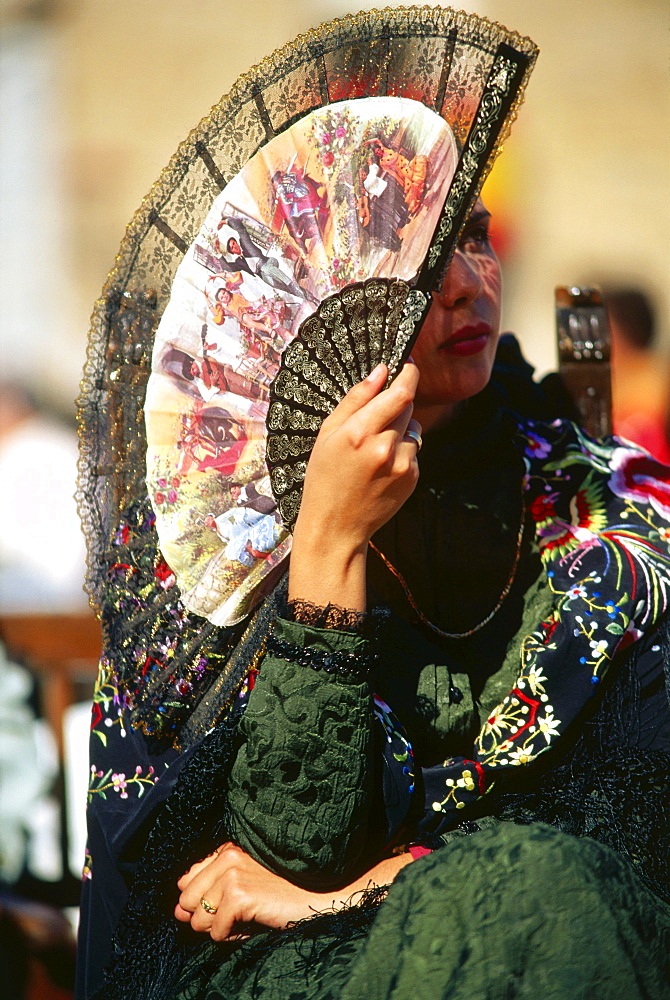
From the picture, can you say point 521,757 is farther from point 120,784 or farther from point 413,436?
point 120,784

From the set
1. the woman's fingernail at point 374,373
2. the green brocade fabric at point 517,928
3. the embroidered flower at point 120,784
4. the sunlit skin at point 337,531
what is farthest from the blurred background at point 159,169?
the green brocade fabric at point 517,928

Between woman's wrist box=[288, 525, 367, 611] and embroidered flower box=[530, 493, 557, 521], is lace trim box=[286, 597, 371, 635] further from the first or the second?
embroidered flower box=[530, 493, 557, 521]

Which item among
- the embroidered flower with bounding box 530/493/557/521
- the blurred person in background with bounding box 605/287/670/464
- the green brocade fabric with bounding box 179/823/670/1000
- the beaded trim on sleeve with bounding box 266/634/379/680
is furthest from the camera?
the blurred person in background with bounding box 605/287/670/464

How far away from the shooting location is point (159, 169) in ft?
12.2

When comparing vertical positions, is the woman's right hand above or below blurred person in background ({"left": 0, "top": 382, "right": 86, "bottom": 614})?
above

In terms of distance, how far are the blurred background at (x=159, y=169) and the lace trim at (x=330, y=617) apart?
2.42m

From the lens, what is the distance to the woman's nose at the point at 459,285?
1.31 m

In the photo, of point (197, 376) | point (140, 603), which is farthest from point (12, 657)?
point (197, 376)

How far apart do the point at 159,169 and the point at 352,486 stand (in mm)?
2988

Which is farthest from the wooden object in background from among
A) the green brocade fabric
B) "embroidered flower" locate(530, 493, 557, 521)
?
the green brocade fabric

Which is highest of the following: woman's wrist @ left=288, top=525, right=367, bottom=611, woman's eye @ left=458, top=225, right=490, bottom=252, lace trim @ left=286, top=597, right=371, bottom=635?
woman's eye @ left=458, top=225, right=490, bottom=252

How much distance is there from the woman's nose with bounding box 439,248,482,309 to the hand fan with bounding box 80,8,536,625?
0.16m

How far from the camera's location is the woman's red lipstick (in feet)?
4.39

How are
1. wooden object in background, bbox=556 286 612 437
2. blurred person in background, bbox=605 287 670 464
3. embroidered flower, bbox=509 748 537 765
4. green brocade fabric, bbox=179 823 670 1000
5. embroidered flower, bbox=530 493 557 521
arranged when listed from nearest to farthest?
green brocade fabric, bbox=179 823 670 1000, embroidered flower, bbox=509 748 537 765, embroidered flower, bbox=530 493 557 521, wooden object in background, bbox=556 286 612 437, blurred person in background, bbox=605 287 670 464
